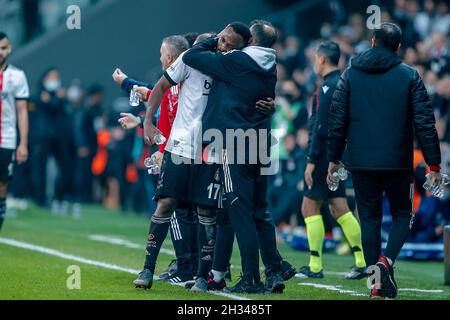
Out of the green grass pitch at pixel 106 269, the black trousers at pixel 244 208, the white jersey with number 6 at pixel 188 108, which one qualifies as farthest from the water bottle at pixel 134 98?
the green grass pitch at pixel 106 269

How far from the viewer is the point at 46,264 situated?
12.6m

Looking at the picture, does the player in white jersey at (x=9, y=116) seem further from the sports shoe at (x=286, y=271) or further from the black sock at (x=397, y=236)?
the black sock at (x=397, y=236)

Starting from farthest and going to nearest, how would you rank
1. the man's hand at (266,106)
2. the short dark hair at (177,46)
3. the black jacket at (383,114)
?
the short dark hair at (177,46)
the man's hand at (266,106)
the black jacket at (383,114)

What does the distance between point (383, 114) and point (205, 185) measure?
1.67 m

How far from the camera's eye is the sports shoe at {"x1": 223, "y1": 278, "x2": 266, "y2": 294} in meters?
10.3

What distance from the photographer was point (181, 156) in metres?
10.4

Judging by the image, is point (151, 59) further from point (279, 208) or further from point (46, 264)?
point (46, 264)

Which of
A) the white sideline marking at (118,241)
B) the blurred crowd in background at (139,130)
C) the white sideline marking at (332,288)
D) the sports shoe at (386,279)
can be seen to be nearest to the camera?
the sports shoe at (386,279)

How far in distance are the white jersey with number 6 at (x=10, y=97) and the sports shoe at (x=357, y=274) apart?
4305 millimetres

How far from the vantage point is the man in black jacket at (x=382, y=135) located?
10078 mm

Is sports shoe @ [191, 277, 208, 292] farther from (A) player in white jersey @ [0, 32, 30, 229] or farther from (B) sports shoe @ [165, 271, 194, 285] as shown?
(A) player in white jersey @ [0, 32, 30, 229]

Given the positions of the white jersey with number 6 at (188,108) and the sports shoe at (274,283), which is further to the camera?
the sports shoe at (274,283)

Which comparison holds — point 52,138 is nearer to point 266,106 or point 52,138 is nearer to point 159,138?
point 159,138
